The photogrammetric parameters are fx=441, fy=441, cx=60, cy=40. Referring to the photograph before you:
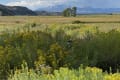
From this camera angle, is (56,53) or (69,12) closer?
(56,53)

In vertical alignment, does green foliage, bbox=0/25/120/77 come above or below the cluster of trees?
above

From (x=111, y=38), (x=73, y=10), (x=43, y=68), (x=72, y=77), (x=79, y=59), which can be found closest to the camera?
(x=72, y=77)

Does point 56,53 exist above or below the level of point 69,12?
above

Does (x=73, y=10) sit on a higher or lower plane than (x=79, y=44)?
lower

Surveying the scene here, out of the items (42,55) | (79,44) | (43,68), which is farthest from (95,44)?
(43,68)

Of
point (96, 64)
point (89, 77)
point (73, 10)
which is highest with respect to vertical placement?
point (89, 77)

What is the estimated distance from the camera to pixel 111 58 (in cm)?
1239

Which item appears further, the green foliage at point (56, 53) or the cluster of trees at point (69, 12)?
the cluster of trees at point (69, 12)

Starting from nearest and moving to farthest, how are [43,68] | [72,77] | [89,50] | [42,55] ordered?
[72,77] < [43,68] < [42,55] < [89,50]

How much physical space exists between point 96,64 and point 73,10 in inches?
5845

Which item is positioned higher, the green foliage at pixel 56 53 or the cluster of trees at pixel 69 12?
the green foliage at pixel 56 53

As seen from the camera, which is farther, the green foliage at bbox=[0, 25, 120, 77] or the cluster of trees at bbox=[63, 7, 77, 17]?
the cluster of trees at bbox=[63, 7, 77, 17]

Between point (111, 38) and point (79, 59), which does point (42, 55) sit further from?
point (111, 38)

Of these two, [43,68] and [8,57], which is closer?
[43,68]
